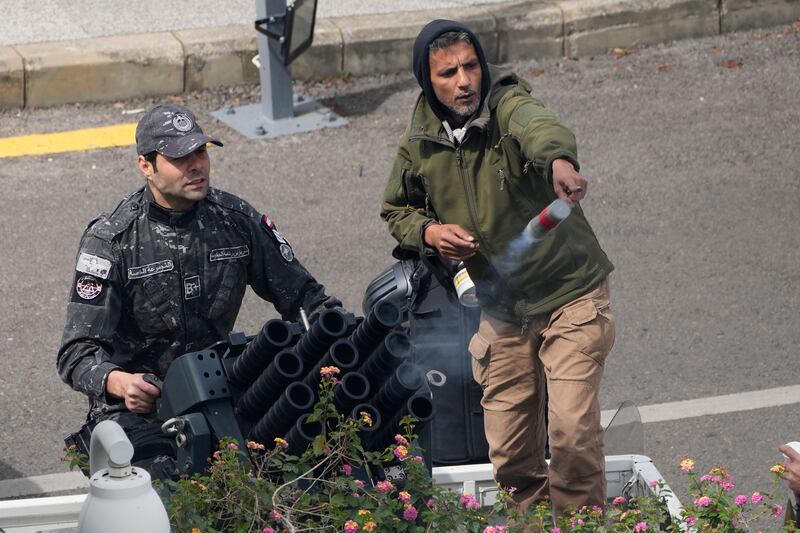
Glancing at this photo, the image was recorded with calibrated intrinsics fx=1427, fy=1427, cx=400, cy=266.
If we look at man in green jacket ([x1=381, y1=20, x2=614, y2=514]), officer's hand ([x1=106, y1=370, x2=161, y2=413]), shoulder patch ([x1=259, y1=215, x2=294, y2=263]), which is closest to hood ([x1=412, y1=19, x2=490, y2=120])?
man in green jacket ([x1=381, y1=20, x2=614, y2=514])

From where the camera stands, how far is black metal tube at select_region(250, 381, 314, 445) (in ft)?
12.9

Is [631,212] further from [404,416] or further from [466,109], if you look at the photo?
[404,416]

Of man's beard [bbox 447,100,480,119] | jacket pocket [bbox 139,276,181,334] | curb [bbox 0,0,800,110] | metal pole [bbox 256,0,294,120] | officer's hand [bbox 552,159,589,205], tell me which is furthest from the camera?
curb [bbox 0,0,800,110]

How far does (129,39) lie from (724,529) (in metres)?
7.17

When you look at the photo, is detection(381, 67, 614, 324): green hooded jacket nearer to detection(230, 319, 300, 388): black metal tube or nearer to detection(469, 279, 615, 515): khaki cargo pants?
detection(469, 279, 615, 515): khaki cargo pants

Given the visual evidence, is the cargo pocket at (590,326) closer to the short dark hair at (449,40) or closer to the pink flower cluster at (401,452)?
the short dark hair at (449,40)

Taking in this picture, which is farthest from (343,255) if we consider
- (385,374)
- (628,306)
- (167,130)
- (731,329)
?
(385,374)

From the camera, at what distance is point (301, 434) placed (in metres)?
3.87

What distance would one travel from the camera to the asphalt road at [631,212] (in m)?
6.49

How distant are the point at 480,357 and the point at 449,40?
109cm

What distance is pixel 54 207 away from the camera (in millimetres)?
8156

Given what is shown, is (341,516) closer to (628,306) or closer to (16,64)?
(628,306)

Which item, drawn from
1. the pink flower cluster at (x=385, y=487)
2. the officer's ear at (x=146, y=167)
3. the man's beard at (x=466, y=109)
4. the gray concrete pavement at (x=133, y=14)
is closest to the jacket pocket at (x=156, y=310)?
the officer's ear at (x=146, y=167)

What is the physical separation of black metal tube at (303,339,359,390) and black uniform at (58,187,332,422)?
34.9 inches
